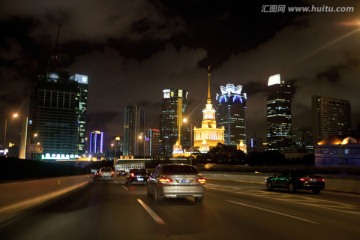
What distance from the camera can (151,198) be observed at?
65.7ft

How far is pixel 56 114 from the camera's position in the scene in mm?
171125

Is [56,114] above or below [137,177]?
above

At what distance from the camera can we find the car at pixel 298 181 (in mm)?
25422

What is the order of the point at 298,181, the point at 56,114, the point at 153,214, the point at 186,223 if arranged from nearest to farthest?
the point at 186,223
the point at 153,214
the point at 298,181
the point at 56,114

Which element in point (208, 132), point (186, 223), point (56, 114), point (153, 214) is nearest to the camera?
point (186, 223)

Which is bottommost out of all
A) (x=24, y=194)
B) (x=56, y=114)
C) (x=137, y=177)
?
(x=24, y=194)

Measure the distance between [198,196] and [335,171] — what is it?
33820 millimetres

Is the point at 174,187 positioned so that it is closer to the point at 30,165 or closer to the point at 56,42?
the point at 30,165

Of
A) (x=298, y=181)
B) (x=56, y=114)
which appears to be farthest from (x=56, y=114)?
(x=298, y=181)

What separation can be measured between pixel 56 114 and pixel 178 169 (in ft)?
529

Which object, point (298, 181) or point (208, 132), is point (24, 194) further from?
point (208, 132)

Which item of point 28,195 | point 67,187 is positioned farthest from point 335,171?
point 28,195

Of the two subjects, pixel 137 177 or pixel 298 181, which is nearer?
pixel 298 181

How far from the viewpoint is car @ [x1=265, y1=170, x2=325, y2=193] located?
2542 cm
